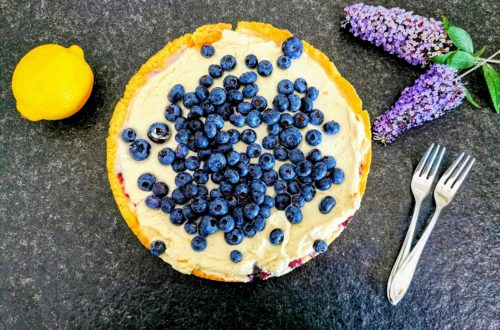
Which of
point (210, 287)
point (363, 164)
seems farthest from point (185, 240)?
point (363, 164)

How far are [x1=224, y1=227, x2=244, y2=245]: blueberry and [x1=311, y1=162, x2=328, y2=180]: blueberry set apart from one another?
1.29 ft

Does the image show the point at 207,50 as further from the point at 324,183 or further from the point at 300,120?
the point at 324,183

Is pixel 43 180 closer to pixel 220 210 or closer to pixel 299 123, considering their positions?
pixel 220 210

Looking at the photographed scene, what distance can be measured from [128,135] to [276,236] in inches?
30.5

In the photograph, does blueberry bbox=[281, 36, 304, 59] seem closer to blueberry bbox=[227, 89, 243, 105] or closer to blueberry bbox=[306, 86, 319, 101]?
blueberry bbox=[306, 86, 319, 101]

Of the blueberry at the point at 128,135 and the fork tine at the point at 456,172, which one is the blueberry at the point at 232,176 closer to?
the blueberry at the point at 128,135

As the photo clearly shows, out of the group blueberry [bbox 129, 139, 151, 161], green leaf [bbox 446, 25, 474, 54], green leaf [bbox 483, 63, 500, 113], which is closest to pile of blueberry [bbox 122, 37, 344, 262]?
blueberry [bbox 129, 139, 151, 161]

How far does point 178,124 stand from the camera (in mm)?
2125

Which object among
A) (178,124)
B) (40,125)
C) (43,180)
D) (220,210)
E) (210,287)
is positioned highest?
(178,124)

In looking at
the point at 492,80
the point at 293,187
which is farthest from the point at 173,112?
the point at 492,80

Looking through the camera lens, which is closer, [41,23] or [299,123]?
[299,123]

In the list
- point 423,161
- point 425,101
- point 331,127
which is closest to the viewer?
point 331,127

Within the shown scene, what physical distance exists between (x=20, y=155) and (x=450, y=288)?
2.31 meters

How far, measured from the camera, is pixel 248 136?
210 cm
